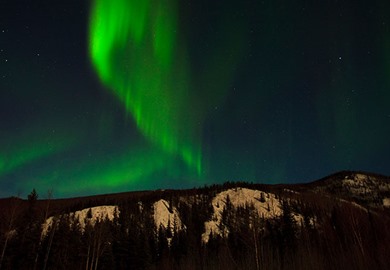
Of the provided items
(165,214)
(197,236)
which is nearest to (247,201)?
(165,214)

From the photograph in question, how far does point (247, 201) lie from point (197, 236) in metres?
50.9

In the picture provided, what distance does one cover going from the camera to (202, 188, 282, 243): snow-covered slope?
147 meters

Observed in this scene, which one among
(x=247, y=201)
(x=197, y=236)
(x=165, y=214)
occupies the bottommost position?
(x=197, y=236)

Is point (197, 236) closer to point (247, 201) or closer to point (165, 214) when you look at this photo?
point (165, 214)

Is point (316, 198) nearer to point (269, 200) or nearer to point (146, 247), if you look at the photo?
point (269, 200)

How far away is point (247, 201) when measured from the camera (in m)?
164

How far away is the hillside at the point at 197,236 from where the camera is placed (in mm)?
46713

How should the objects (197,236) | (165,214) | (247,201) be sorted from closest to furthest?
1. (197,236)
2. (165,214)
3. (247,201)

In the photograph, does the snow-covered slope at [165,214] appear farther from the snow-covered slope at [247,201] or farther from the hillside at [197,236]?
the snow-covered slope at [247,201]

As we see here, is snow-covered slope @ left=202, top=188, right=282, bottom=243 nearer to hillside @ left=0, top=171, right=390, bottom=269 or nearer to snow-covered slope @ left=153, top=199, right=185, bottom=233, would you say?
hillside @ left=0, top=171, right=390, bottom=269

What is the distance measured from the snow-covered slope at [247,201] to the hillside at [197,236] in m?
0.47

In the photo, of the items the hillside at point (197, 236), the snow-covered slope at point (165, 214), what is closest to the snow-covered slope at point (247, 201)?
the hillside at point (197, 236)

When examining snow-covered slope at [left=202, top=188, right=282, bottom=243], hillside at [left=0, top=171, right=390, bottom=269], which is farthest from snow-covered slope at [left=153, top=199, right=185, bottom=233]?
snow-covered slope at [left=202, top=188, right=282, bottom=243]

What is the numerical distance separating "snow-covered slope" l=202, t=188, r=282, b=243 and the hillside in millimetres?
472
